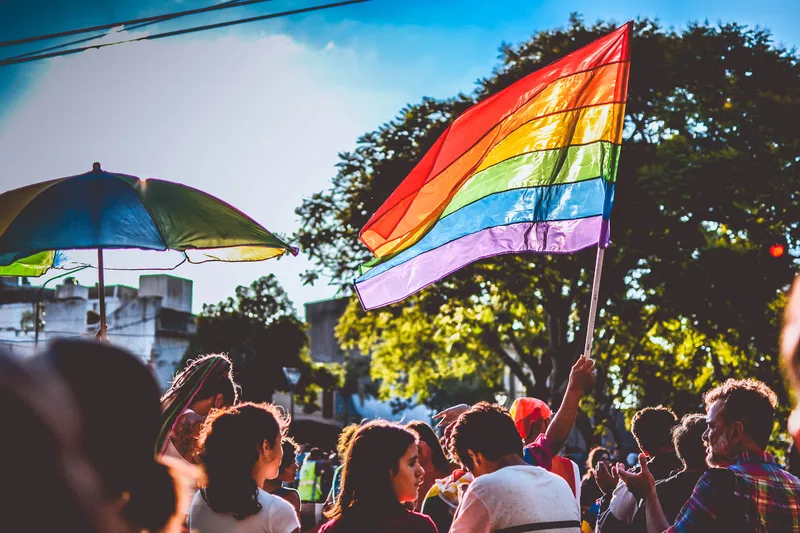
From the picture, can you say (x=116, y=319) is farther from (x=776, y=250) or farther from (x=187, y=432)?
(x=187, y=432)

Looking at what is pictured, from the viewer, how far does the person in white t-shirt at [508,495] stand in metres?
4.12

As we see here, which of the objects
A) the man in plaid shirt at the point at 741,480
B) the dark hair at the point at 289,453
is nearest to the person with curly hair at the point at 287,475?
the dark hair at the point at 289,453

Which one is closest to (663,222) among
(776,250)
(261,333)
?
(776,250)

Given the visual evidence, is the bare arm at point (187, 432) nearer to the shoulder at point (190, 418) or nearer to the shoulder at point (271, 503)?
the shoulder at point (190, 418)

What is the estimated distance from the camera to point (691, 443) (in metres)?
5.32

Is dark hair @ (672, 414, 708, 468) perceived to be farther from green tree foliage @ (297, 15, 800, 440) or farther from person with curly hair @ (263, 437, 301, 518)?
green tree foliage @ (297, 15, 800, 440)

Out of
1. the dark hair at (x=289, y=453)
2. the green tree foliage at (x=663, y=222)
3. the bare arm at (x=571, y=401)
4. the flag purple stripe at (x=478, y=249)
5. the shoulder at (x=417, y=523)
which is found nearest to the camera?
the shoulder at (x=417, y=523)

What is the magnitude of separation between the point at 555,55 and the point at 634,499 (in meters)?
15.8

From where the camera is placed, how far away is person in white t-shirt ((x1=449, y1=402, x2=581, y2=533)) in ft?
13.5

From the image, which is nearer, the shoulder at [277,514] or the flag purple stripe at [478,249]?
the shoulder at [277,514]

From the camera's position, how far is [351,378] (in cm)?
5822

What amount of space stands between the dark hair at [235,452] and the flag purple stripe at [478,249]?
239 cm

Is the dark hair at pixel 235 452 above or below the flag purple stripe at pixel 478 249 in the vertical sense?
below

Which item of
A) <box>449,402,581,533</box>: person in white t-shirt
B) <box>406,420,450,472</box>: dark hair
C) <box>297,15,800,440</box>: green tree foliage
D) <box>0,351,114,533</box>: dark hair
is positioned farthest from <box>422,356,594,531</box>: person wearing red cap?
<box>297,15,800,440</box>: green tree foliage
